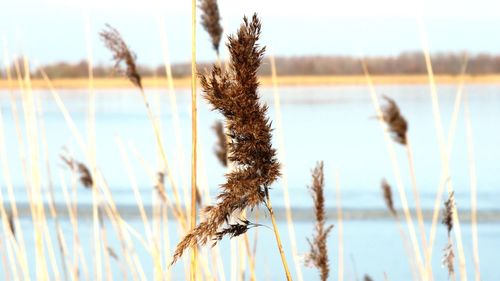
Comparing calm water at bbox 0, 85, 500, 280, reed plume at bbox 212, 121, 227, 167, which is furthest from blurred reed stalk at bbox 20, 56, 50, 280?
reed plume at bbox 212, 121, 227, 167

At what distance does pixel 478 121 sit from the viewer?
41.5ft

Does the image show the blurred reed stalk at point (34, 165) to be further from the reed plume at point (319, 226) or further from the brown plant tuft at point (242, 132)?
the brown plant tuft at point (242, 132)

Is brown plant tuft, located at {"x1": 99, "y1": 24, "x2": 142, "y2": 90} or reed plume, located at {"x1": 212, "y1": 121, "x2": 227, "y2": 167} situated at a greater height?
brown plant tuft, located at {"x1": 99, "y1": 24, "x2": 142, "y2": 90}

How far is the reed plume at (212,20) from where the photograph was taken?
1936 mm

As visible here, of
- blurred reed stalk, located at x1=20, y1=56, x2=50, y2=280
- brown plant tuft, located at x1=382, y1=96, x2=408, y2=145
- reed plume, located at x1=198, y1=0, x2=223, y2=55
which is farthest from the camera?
blurred reed stalk, located at x1=20, y1=56, x2=50, y2=280

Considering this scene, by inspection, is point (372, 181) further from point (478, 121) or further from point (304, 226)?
point (478, 121)

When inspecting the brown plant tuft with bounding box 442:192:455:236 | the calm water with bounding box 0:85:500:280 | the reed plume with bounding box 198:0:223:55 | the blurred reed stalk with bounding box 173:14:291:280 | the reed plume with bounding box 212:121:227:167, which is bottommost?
the calm water with bounding box 0:85:500:280

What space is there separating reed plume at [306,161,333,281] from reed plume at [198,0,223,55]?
551 mm

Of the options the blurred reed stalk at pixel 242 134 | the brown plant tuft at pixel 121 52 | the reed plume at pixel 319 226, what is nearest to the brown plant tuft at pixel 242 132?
the blurred reed stalk at pixel 242 134

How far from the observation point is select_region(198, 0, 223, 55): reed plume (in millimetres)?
1936

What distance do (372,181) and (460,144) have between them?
282cm

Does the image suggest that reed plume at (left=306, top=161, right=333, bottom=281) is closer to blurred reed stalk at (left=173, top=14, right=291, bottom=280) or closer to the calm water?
blurred reed stalk at (left=173, top=14, right=291, bottom=280)

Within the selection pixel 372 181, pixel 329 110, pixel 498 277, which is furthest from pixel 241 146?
pixel 329 110

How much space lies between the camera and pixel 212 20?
195 centimetres
